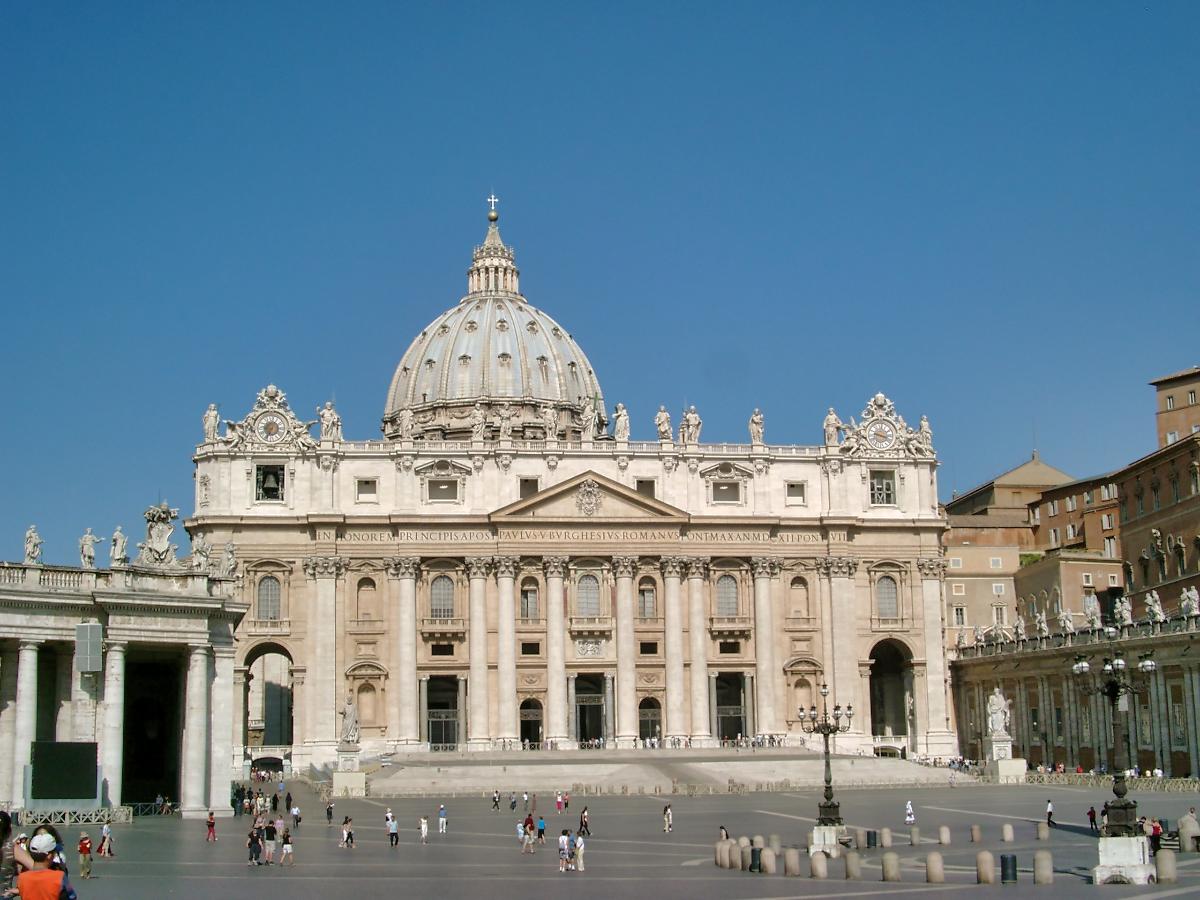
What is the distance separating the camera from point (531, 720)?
89688mm

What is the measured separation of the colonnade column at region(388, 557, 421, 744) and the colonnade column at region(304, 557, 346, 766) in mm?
2996

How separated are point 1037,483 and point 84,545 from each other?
260ft

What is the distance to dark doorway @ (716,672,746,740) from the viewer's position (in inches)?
3615

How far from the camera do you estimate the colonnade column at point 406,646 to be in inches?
3433

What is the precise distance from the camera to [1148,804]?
183 ft

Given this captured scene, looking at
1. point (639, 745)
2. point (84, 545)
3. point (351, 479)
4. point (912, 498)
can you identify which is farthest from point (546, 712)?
point (84, 545)

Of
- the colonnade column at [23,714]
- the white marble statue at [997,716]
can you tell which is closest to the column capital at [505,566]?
the white marble statue at [997,716]

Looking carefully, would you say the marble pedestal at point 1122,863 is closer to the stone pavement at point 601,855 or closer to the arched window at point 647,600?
the stone pavement at point 601,855

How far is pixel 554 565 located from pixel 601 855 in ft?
154

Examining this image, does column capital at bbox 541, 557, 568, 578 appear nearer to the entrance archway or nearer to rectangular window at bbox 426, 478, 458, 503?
rectangular window at bbox 426, 478, 458, 503

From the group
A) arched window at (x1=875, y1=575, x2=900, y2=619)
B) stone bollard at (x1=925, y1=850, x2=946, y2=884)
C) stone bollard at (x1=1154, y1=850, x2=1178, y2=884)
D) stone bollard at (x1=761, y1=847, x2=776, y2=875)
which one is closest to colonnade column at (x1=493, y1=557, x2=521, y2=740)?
arched window at (x1=875, y1=575, x2=900, y2=619)

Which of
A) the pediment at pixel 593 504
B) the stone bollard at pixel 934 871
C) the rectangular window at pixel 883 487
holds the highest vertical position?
the rectangular window at pixel 883 487

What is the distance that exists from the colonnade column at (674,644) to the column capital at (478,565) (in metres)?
9.10

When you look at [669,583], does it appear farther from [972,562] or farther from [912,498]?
[972,562]
